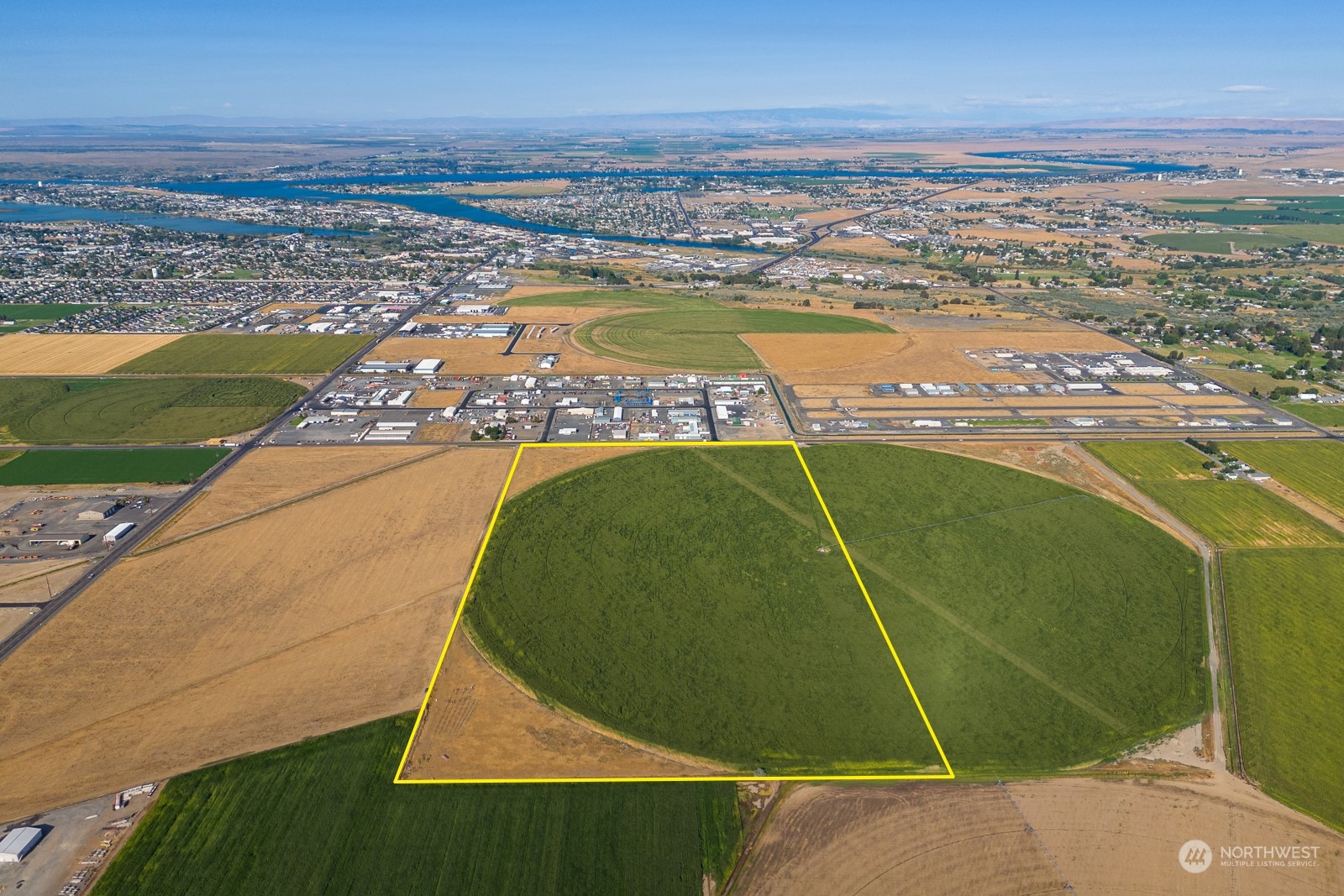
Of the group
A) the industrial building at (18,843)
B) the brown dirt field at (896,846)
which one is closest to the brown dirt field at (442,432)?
the industrial building at (18,843)

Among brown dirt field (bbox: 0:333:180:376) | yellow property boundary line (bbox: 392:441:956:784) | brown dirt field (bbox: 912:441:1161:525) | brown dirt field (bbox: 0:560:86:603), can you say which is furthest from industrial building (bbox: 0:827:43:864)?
brown dirt field (bbox: 0:333:180:376)

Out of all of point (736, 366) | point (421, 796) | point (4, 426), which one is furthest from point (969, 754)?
point (4, 426)

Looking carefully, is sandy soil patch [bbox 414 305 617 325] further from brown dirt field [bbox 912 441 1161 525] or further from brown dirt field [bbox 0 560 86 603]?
brown dirt field [bbox 0 560 86 603]

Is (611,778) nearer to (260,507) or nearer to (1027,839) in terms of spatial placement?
(1027,839)

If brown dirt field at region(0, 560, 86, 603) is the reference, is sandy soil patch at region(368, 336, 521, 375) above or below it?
above

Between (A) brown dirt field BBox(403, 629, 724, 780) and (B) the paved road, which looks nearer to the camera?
(A) brown dirt field BBox(403, 629, 724, 780)

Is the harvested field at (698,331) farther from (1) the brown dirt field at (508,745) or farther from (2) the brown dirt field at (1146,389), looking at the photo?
(1) the brown dirt field at (508,745)

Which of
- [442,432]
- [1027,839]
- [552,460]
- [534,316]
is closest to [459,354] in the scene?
[534,316]
